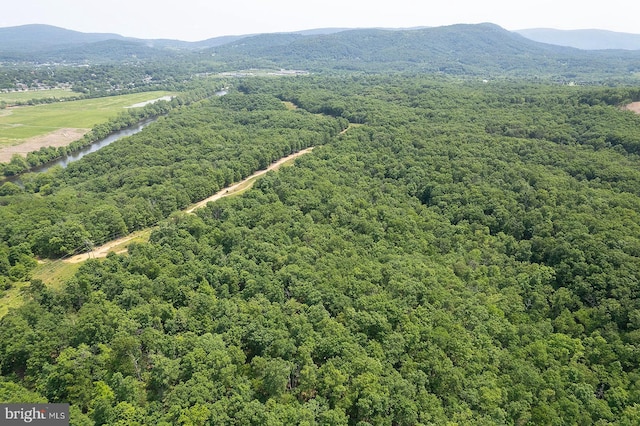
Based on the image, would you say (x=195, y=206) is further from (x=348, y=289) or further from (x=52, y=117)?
(x=52, y=117)

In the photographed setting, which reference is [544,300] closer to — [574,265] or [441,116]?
[574,265]

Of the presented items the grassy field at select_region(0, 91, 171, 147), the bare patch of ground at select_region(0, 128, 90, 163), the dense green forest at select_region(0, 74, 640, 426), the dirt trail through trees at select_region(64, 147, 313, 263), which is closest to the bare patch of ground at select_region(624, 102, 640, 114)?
the dense green forest at select_region(0, 74, 640, 426)

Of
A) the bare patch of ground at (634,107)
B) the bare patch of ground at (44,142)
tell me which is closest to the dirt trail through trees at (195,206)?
the bare patch of ground at (44,142)

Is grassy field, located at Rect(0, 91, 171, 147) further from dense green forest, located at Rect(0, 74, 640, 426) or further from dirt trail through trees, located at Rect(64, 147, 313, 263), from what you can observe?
dirt trail through trees, located at Rect(64, 147, 313, 263)

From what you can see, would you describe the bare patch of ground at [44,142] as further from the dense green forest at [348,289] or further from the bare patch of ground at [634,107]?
the bare patch of ground at [634,107]

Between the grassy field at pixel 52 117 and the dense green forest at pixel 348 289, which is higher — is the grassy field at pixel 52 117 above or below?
above

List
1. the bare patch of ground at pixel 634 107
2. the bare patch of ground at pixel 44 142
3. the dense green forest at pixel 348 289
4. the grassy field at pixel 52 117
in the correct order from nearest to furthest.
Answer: the dense green forest at pixel 348 289 < the bare patch of ground at pixel 634 107 < the bare patch of ground at pixel 44 142 < the grassy field at pixel 52 117

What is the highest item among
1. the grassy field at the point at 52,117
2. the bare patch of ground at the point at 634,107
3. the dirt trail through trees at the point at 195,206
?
the bare patch of ground at the point at 634,107
